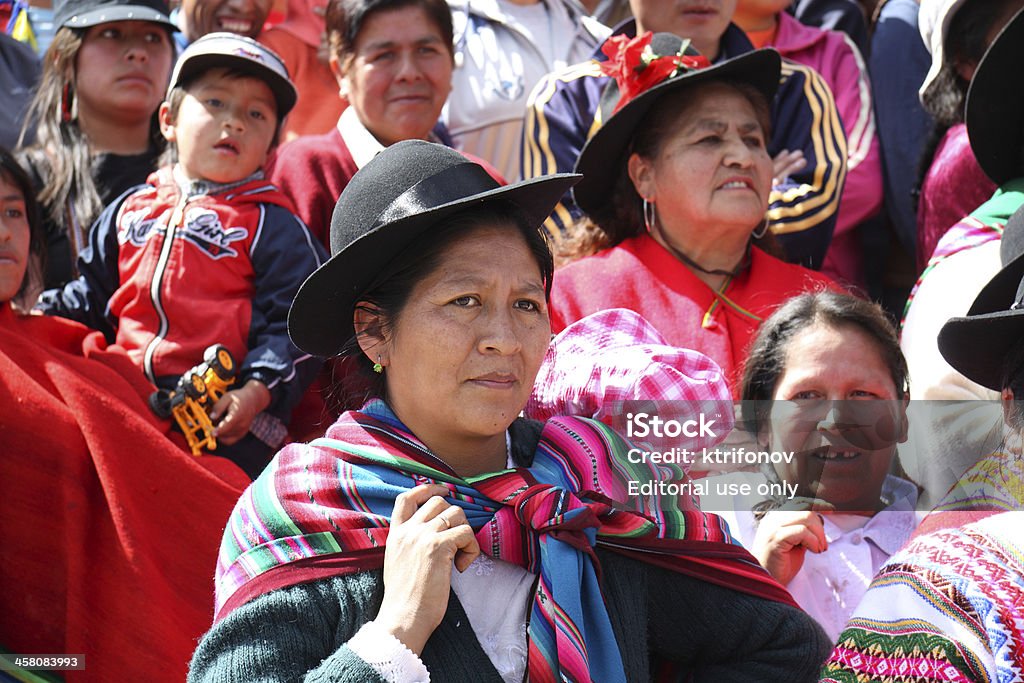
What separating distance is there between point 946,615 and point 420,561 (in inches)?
33.1

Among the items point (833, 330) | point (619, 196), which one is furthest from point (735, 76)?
point (833, 330)

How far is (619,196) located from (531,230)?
1.71m

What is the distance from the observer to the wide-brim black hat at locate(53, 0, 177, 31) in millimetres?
4562

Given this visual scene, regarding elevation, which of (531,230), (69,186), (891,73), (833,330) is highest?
(891,73)

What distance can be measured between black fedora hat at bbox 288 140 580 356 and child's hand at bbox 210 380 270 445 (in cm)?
120

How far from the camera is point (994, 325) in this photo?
221cm

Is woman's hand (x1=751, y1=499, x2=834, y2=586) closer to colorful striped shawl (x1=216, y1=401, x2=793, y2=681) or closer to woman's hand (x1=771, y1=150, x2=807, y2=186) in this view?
colorful striped shawl (x1=216, y1=401, x2=793, y2=681)

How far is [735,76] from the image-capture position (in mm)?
4035

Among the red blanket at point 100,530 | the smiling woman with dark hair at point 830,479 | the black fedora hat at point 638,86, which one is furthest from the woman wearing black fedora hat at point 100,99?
the smiling woman with dark hair at point 830,479

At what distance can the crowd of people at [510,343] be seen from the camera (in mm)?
2172

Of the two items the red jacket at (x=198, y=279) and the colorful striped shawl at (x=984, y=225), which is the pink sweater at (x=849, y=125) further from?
the red jacket at (x=198, y=279)

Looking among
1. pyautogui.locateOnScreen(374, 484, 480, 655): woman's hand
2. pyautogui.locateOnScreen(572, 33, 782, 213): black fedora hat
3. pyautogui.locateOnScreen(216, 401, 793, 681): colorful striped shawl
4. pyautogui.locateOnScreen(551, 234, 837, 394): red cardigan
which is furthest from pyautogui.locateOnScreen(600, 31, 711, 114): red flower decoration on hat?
pyautogui.locateOnScreen(374, 484, 480, 655): woman's hand

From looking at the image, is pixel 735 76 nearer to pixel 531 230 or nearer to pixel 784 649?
pixel 531 230

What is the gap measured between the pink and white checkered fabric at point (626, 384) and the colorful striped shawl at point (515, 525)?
1.07 feet
